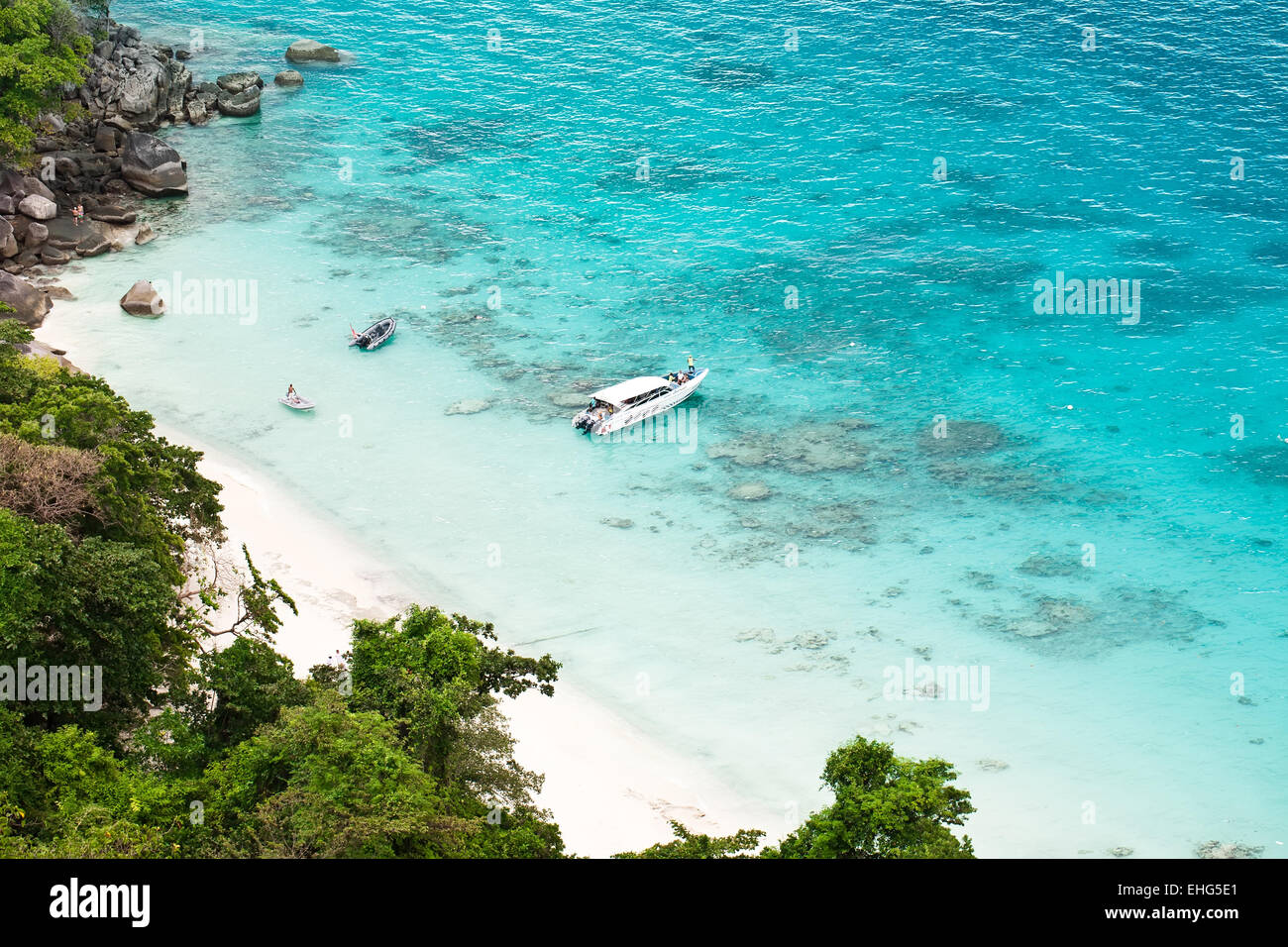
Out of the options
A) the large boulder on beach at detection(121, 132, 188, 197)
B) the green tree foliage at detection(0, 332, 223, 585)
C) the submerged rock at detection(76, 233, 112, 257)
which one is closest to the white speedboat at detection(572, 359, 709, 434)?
the green tree foliage at detection(0, 332, 223, 585)

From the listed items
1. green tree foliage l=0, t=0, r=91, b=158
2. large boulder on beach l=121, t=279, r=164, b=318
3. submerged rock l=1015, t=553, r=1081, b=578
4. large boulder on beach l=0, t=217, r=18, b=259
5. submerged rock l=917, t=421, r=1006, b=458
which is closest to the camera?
submerged rock l=1015, t=553, r=1081, b=578

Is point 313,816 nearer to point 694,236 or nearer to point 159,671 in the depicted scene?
point 159,671

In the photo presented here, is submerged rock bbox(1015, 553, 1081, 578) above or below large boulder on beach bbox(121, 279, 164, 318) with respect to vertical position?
below

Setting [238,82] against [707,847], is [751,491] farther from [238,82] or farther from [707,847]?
[238,82]

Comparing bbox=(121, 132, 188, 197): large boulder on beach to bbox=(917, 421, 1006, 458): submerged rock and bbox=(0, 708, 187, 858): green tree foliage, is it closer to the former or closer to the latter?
bbox=(917, 421, 1006, 458): submerged rock

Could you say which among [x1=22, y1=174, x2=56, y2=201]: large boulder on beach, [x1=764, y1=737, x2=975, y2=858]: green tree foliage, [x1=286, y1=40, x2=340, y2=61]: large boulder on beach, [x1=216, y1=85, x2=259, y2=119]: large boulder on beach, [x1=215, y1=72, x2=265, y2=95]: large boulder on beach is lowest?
[x1=764, y1=737, x2=975, y2=858]: green tree foliage

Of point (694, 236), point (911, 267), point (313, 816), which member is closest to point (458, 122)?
point (694, 236)
